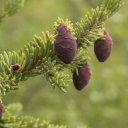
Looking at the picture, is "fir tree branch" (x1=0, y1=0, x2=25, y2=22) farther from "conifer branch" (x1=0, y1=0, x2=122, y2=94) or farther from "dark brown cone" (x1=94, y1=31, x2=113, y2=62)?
"dark brown cone" (x1=94, y1=31, x2=113, y2=62)

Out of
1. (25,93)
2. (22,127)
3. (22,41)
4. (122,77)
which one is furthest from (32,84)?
(22,127)

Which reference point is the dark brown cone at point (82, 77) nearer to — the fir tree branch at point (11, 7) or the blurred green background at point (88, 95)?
the fir tree branch at point (11, 7)

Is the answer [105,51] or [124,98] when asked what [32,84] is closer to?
[124,98]

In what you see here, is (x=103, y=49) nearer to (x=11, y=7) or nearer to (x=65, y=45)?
(x=65, y=45)

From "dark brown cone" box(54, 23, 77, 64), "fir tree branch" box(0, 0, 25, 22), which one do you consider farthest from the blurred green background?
"dark brown cone" box(54, 23, 77, 64)

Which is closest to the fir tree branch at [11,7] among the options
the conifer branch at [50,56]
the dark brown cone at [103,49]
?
the conifer branch at [50,56]
